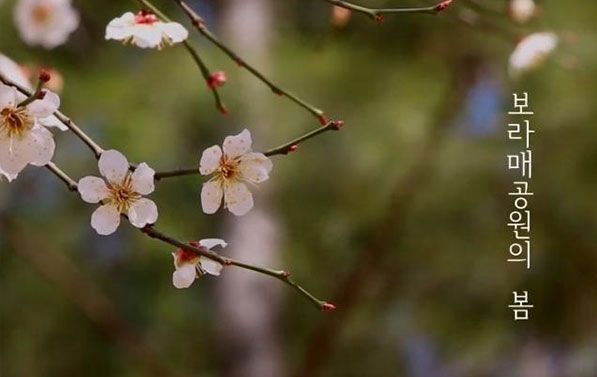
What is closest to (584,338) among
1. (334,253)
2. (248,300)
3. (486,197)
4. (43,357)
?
(486,197)

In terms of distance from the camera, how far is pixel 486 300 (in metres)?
1.48

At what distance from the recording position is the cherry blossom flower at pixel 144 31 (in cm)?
53

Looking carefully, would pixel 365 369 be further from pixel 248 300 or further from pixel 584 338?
pixel 584 338

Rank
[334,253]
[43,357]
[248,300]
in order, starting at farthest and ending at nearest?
1. [43,357]
2. [248,300]
3. [334,253]

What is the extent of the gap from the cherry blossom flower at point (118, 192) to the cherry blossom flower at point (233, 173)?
0.10 ft

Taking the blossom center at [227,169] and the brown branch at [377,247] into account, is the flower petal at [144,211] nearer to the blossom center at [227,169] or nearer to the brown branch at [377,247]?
the blossom center at [227,169]

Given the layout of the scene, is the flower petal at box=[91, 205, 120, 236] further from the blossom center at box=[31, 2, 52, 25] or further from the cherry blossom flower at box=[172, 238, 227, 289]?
the blossom center at box=[31, 2, 52, 25]

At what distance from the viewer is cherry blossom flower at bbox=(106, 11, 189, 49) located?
527mm

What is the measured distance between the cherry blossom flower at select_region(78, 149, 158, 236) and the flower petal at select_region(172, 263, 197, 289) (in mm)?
36

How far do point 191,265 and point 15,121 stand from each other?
108 mm

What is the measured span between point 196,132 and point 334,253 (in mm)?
323

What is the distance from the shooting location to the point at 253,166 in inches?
19.2

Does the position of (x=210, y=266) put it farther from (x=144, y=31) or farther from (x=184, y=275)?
(x=144, y=31)

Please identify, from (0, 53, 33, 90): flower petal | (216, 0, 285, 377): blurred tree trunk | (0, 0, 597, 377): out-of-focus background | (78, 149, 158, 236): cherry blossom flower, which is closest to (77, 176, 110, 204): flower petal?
(78, 149, 158, 236): cherry blossom flower
